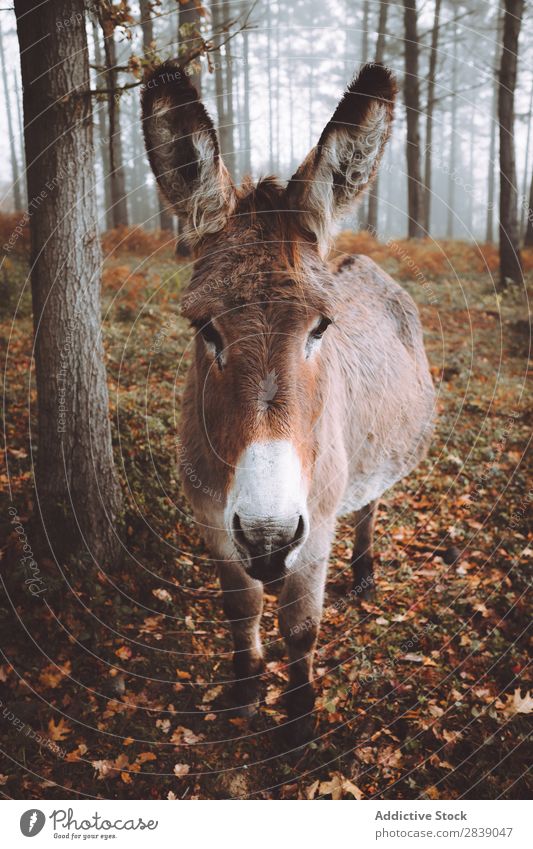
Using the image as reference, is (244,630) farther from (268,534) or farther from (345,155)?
(345,155)

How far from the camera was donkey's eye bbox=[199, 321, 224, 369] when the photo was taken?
2707mm

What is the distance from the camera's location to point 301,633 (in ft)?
12.6

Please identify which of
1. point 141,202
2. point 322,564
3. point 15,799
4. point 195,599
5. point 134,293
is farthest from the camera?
point 141,202

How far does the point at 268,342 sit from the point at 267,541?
100 centimetres

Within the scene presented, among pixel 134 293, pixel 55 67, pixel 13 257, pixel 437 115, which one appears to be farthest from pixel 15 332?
pixel 437 115

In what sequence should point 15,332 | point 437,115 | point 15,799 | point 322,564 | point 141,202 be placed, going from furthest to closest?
point 141,202 < point 437,115 < point 15,332 < point 322,564 < point 15,799

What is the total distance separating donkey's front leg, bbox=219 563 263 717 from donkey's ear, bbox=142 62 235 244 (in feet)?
8.09

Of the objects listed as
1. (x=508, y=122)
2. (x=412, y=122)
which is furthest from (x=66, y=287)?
(x=412, y=122)

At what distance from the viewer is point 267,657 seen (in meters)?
4.59

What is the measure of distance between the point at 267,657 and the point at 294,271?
11.5ft

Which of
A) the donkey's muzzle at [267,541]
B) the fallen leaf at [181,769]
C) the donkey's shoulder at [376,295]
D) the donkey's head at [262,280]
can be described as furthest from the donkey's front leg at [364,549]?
the donkey's muzzle at [267,541]

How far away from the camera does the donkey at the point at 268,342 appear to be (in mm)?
2402

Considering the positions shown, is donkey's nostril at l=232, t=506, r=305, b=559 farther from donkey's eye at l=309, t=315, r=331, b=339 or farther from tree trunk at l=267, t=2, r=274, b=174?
tree trunk at l=267, t=2, r=274, b=174

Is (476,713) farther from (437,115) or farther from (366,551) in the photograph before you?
(437,115)
